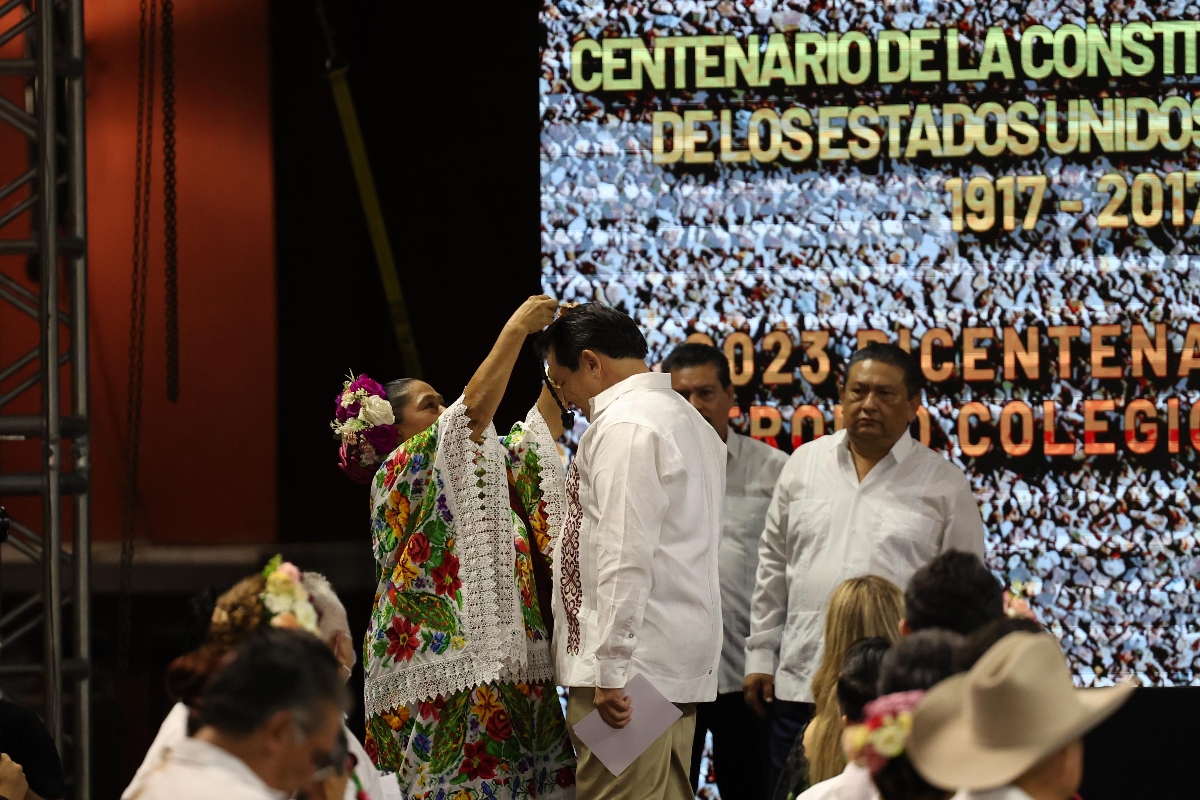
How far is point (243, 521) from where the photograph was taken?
532 centimetres

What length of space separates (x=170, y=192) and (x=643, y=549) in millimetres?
2762

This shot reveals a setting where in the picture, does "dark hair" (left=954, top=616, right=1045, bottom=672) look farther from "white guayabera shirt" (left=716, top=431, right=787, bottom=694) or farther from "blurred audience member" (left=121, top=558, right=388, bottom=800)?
"white guayabera shirt" (left=716, top=431, right=787, bottom=694)

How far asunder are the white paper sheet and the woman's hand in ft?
2.77

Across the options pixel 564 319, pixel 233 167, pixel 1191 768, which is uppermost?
pixel 233 167

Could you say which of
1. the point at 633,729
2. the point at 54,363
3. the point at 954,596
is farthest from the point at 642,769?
the point at 54,363

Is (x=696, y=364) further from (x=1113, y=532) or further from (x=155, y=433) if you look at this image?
(x=155, y=433)

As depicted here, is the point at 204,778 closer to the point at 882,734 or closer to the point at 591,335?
the point at 882,734

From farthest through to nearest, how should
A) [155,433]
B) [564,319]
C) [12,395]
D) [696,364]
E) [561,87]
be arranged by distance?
[155,433]
[561,87]
[696,364]
[12,395]
[564,319]

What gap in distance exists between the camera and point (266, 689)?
192cm

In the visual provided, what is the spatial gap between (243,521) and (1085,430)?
111 inches

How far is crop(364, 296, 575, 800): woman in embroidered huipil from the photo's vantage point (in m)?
3.54

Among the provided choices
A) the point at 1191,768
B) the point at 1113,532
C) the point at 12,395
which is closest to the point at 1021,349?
the point at 1113,532

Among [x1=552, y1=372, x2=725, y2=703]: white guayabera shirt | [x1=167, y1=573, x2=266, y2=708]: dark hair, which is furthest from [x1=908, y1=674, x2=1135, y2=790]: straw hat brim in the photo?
[x1=552, y1=372, x2=725, y2=703]: white guayabera shirt

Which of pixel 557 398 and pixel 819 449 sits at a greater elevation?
pixel 557 398
